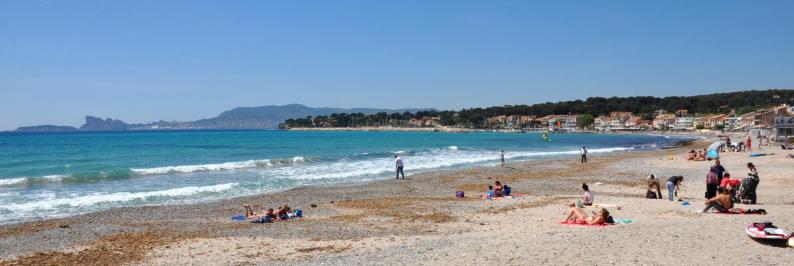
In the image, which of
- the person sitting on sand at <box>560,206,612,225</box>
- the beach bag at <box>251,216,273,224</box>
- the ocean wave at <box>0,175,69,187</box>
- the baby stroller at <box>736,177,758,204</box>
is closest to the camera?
the person sitting on sand at <box>560,206,612,225</box>

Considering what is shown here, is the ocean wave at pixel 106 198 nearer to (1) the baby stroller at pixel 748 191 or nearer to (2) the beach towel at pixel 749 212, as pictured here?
(2) the beach towel at pixel 749 212

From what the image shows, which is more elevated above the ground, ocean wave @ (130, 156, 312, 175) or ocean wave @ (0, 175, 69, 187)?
ocean wave @ (0, 175, 69, 187)

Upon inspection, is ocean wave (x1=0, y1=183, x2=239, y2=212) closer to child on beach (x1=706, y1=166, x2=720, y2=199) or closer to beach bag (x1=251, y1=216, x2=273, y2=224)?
beach bag (x1=251, y1=216, x2=273, y2=224)

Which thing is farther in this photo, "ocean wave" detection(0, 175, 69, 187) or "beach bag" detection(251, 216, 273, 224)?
"ocean wave" detection(0, 175, 69, 187)

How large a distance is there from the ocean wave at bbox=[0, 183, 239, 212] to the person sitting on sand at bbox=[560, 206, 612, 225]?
14.3 m

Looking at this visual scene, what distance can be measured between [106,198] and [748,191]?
801 inches

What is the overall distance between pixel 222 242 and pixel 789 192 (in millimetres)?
17630

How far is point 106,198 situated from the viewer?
2027 centimetres

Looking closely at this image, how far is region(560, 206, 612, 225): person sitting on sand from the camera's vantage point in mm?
12359

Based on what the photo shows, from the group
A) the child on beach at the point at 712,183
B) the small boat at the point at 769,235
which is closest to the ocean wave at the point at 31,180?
the child on beach at the point at 712,183

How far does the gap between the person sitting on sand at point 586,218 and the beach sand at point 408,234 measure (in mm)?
438

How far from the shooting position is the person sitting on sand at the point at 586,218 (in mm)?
12359

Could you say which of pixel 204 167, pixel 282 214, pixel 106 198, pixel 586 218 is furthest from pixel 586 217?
pixel 204 167

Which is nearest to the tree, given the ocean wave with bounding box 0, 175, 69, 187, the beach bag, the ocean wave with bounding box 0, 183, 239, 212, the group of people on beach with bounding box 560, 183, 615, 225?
the ocean wave with bounding box 0, 183, 239, 212
